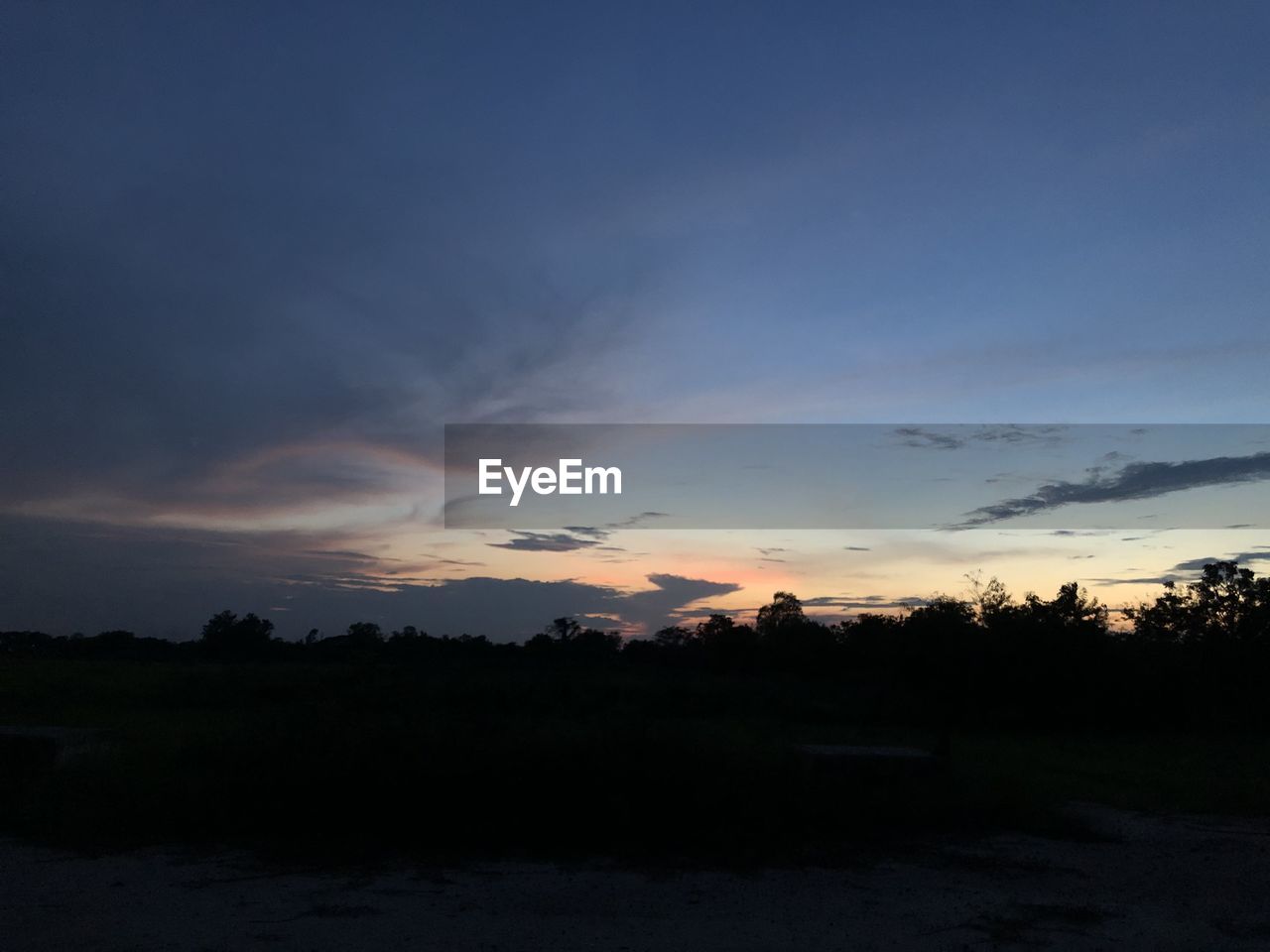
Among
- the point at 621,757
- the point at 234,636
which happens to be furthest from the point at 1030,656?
the point at 234,636

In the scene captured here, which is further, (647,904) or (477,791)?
(477,791)

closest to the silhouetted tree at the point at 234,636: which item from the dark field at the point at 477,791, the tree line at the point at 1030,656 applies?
the tree line at the point at 1030,656

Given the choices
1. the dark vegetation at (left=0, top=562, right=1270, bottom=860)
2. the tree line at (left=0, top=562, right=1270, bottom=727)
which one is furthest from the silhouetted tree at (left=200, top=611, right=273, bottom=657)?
the dark vegetation at (left=0, top=562, right=1270, bottom=860)

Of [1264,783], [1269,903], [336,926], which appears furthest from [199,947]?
[1264,783]

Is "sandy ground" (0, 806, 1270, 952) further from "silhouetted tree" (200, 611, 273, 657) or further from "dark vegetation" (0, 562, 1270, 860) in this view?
"silhouetted tree" (200, 611, 273, 657)

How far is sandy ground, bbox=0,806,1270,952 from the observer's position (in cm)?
574

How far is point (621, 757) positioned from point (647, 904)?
2.25 metres

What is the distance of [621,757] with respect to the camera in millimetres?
8820

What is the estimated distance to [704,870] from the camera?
7.59 metres

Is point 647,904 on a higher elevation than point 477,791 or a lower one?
lower

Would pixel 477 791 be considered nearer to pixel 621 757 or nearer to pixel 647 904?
pixel 621 757

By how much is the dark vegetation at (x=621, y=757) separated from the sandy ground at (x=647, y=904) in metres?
0.78

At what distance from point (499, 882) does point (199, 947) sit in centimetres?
233

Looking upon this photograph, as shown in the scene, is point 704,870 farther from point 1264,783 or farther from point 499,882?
point 1264,783
